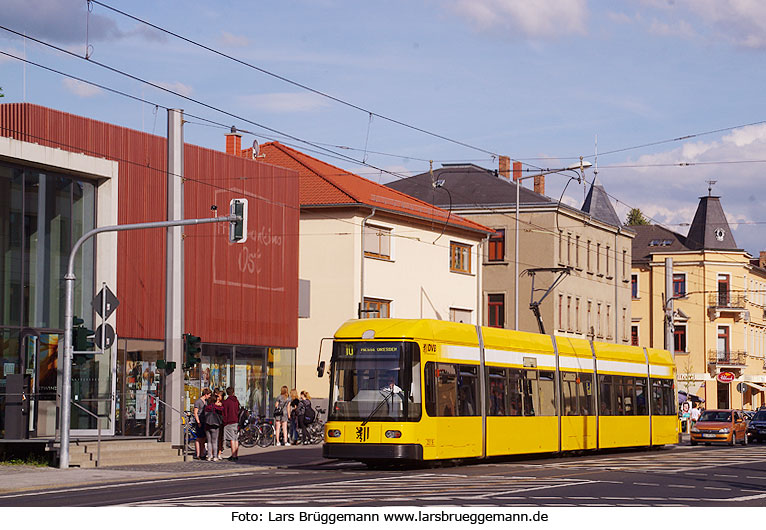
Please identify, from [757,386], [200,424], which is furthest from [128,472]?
[757,386]

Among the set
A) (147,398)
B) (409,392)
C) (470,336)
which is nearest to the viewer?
(409,392)

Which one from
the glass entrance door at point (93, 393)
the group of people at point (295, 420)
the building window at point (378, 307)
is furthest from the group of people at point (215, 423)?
the building window at point (378, 307)

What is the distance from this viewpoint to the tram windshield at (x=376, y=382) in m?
26.2

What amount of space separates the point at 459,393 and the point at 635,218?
8626 centimetres

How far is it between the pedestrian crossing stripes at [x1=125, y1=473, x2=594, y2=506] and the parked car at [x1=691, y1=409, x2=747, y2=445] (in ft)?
85.0

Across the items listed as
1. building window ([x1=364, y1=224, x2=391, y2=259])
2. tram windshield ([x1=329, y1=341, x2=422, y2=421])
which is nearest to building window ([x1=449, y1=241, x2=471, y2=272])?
building window ([x1=364, y1=224, x2=391, y2=259])

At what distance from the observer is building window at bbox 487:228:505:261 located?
6656 centimetres

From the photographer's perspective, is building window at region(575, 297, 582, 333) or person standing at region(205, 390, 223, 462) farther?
building window at region(575, 297, 582, 333)

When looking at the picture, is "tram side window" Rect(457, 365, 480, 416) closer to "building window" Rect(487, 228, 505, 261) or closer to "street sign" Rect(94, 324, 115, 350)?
"street sign" Rect(94, 324, 115, 350)

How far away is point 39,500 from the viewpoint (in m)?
19.0

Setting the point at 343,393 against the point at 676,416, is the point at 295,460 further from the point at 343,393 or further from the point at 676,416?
the point at 676,416

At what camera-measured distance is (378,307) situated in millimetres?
48500

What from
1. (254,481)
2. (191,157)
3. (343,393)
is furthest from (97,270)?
(254,481)

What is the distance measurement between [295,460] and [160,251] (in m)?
7.58
